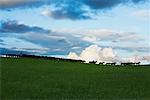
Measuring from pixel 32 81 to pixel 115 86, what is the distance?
9500 millimetres

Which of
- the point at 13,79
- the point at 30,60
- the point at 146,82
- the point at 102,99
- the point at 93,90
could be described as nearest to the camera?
the point at 102,99

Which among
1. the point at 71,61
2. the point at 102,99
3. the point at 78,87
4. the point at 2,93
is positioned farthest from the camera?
the point at 71,61

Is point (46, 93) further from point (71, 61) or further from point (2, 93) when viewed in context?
point (71, 61)

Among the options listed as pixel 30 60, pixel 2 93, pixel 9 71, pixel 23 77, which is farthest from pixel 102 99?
pixel 30 60

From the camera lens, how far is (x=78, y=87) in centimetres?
4212

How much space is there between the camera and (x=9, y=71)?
174 feet

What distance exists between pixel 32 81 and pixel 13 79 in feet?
7.45

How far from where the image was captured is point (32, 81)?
44750 mm

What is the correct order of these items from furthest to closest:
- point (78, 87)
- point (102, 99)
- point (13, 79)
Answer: point (13, 79), point (78, 87), point (102, 99)

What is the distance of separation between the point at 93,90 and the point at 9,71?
17.3 meters

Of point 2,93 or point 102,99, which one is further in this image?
point 2,93

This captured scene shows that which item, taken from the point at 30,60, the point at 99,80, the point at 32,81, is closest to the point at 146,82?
the point at 99,80

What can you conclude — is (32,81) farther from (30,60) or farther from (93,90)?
(30,60)

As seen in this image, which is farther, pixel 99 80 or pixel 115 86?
pixel 99 80
